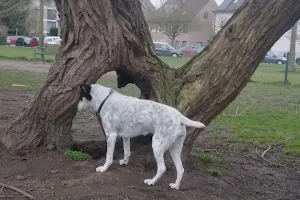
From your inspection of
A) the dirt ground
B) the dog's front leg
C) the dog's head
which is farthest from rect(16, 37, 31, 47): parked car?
the dog's front leg

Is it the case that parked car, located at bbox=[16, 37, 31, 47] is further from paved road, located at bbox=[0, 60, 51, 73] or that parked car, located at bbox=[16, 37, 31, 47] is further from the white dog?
the white dog

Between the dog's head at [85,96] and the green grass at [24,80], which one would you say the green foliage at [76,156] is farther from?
the green grass at [24,80]

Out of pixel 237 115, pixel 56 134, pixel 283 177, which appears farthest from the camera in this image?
pixel 237 115

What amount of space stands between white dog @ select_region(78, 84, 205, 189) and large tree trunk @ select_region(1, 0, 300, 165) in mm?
463

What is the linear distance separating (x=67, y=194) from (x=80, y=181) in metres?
0.41

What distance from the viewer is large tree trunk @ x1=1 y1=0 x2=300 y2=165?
683 cm

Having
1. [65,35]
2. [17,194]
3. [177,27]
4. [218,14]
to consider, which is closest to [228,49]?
[65,35]

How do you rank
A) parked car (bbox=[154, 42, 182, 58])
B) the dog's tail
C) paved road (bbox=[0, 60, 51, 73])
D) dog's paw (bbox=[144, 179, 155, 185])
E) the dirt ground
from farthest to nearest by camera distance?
1. parked car (bbox=[154, 42, 182, 58])
2. paved road (bbox=[0, 60, 51, 73])
3. dog's paw (bbox=[144, 179, 155, 185])
4. the dog's tail
5. the dirt ground

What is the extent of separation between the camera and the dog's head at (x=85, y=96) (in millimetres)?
6441

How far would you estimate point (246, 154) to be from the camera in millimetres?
9266

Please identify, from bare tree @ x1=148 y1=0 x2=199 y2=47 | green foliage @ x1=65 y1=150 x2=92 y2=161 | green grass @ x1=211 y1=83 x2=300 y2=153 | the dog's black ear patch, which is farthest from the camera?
Answer: bare tree @ x1=148 y1=0 x2=199 y2=47

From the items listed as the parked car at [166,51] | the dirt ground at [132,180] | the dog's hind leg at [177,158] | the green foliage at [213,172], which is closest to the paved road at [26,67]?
the dirt ground at [132,180]

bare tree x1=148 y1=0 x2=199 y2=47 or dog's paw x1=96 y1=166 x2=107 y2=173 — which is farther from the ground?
bare tree x1=148 y1=0 x2=199 y2=47

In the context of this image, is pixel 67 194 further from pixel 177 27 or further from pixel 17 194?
pixel 177 27
